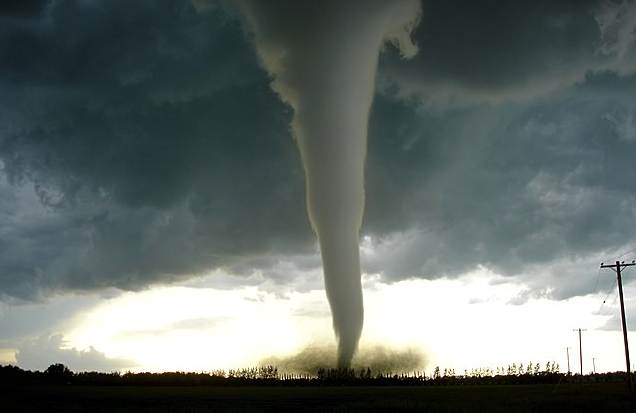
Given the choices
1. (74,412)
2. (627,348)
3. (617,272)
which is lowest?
(74,412)

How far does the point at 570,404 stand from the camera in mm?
61562

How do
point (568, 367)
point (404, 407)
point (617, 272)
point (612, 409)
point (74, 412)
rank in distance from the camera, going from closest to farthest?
point (612, 409)
point (74, 412)
point (404, 407)
point (617, 272)
point (568, 367)

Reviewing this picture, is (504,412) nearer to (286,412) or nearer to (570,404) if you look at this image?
(570,404)

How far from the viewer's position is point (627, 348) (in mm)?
71125

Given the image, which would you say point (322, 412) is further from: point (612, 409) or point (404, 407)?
point (612, 409)

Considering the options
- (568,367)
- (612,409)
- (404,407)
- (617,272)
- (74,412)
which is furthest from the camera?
(568,367)

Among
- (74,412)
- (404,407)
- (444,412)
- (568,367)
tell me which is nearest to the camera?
(444,412)

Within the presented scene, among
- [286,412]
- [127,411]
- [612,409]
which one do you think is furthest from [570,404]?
[127,411]

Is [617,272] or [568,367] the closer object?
[617,272]

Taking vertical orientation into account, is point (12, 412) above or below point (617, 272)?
below

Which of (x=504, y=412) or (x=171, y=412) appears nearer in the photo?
(x=504, y=412)

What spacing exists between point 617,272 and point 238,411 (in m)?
50.9

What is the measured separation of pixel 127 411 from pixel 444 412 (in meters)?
33.7

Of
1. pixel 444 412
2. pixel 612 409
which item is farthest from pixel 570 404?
pixel 444 412
